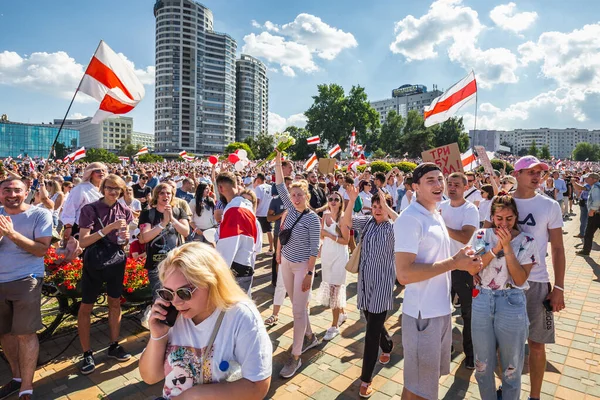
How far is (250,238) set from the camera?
3799 mm

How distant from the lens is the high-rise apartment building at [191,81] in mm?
107812

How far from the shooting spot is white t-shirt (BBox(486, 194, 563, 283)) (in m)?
3.07

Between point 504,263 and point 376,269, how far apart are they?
120cm

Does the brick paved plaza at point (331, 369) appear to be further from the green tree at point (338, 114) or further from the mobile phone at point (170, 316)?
the green tree at point (338, 114)

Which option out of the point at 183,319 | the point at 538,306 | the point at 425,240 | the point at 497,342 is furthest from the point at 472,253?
the point at 183,319

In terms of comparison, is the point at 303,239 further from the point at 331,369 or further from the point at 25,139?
the point at 25,139

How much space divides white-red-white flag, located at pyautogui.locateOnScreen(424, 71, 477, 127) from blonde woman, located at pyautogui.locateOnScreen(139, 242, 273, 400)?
333 inches

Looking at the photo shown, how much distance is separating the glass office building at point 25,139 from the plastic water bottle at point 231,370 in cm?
13362

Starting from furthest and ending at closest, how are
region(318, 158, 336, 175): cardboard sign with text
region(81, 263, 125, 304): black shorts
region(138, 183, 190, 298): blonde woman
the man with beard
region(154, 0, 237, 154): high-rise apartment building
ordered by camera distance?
1. region(154, 0, 237, 154): high-rise apartment building
2. region(318, 158, 336, 175): cardboard sign with text
3. region(138, 183, 190, 298): blonde woman
4. region(81, 263, 125, 304): black shorts
5. the man with beard

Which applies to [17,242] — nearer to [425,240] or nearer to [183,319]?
[183,319]

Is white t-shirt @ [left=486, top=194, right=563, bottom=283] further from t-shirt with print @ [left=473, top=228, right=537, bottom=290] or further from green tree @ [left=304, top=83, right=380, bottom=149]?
green tree @ [left=304, top=83, right=380, bottom=149]

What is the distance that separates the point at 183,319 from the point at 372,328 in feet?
7.44

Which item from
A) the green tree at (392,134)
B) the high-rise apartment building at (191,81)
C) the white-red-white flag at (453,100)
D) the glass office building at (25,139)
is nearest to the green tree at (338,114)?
the green tree at (392,134)

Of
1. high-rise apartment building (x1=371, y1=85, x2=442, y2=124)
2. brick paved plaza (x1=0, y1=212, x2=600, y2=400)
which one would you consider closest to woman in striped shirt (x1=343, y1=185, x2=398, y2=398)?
brick paved plaza (x1=0, y1=212, x2=600, y2=400)
